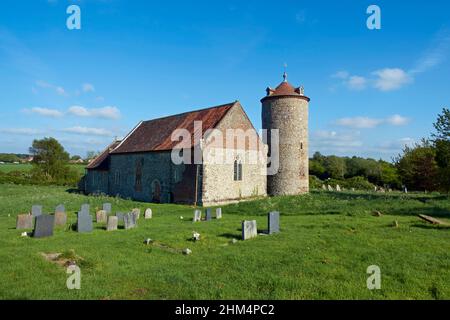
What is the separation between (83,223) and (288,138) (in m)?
20.2

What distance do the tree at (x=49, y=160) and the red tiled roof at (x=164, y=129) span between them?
89.1ft

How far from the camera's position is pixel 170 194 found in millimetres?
27234

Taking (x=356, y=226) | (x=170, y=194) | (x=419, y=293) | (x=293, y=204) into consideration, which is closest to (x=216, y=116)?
(x=170, y=194)

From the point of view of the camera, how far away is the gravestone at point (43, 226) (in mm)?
13117

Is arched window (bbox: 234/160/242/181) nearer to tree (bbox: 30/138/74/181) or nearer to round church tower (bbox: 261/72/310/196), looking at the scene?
round church tower (bbox: 261/72/310/196)

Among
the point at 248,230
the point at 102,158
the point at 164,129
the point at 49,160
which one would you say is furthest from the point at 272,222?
the point at 49,160

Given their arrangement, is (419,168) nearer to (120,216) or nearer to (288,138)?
(288,138)

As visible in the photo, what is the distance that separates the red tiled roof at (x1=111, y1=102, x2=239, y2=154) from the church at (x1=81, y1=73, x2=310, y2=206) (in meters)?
0.09

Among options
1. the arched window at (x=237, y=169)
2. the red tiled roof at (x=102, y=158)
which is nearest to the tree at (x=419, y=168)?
the arched window at (x=237, y=169)

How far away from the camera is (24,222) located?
15.3m

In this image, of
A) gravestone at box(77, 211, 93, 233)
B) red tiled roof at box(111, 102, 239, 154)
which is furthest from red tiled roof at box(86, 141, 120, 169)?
gravestone at box(77, 211, 93, 233)

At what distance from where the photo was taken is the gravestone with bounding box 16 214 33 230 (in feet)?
49.7

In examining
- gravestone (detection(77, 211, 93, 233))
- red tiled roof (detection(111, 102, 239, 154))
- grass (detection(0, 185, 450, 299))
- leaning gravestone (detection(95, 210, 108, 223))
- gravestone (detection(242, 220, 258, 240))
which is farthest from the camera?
red tiled roof (detection(111, 102, 239, 154))
